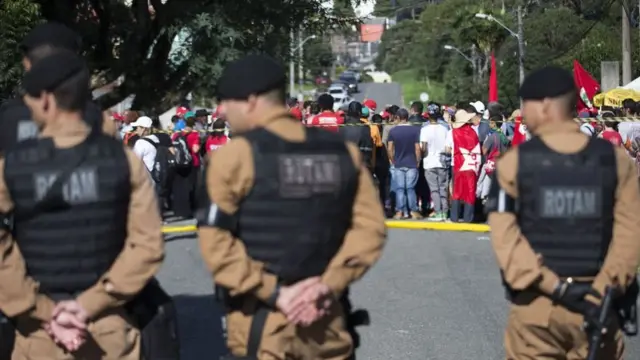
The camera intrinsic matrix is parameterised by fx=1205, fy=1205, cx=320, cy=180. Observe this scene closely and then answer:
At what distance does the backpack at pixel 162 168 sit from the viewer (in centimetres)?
1611

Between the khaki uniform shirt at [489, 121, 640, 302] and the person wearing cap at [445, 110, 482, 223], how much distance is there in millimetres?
11011

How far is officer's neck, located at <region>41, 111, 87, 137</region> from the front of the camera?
4.68 m

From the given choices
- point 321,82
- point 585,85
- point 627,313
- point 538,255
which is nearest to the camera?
point 538,255

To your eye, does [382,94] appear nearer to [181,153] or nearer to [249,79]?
[181,153]

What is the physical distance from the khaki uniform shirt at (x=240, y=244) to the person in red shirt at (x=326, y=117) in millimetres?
10797

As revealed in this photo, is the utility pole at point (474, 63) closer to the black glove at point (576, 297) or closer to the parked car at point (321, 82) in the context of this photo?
the parked car at point (321, 82)

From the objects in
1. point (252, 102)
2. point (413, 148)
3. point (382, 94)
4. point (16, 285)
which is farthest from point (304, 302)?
point (382, 94)

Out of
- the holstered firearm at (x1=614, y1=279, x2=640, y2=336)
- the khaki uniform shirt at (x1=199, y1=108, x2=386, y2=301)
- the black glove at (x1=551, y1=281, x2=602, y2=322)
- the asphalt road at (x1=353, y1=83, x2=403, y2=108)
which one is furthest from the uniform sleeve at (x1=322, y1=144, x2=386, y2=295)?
the asphalt road at (x1=353, y1=83, x2=403, y2=108)

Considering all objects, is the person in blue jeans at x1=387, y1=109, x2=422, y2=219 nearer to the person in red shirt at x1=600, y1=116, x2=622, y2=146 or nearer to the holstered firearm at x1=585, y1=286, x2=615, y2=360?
the person in red shirt at x1=600, y1=116, x2=622, y2=146

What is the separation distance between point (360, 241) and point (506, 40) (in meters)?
69.7

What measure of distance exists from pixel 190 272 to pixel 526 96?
762cm

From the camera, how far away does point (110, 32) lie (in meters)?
12.0

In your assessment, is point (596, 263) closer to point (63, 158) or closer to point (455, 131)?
point (63, 158)

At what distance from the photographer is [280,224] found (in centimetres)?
468
